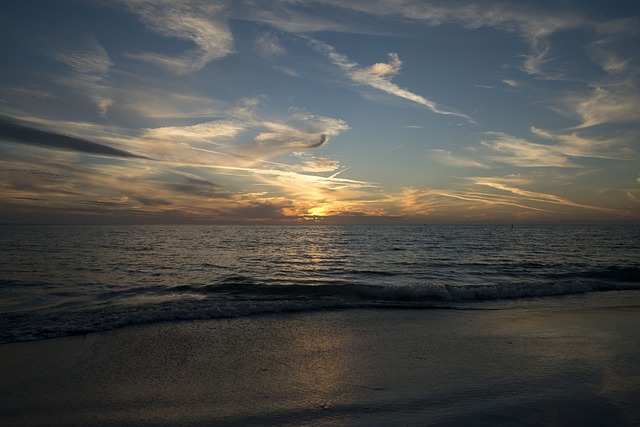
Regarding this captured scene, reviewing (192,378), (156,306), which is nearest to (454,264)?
(156,306)

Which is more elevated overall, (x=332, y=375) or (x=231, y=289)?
(x=332, y=375)

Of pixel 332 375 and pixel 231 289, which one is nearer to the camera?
pixel 332 375

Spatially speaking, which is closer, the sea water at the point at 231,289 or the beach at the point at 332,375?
the beach at the point at 332,375

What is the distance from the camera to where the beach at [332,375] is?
196 inches

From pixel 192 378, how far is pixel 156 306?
704cm

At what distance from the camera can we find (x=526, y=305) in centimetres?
1334

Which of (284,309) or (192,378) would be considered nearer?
(192,378)

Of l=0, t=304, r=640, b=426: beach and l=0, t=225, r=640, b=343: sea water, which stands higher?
l=0, t=304, r=640, b=426: beach

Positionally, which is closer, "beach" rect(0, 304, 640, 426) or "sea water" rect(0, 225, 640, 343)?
"beach" rect(0, 304, 640, 426)

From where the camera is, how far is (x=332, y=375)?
6418mm

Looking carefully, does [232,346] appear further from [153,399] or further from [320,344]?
[153,399]

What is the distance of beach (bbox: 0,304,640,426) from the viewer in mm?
4973

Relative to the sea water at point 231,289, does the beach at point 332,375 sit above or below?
above

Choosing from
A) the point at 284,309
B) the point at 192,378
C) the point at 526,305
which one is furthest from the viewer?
the point at 526,305
